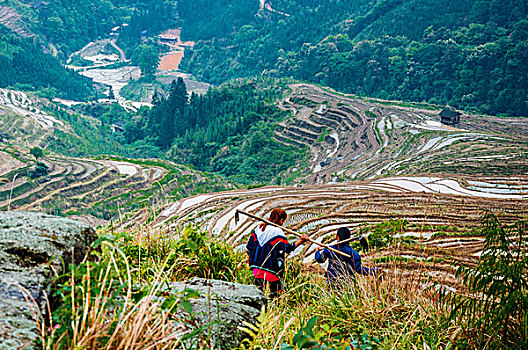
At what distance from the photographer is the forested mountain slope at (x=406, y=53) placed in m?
48.9

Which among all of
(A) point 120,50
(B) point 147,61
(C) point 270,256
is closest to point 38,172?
(C) point 270,256

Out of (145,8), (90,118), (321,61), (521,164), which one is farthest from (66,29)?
(521,164)

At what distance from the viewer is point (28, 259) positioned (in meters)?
2.08

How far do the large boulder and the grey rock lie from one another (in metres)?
0.62

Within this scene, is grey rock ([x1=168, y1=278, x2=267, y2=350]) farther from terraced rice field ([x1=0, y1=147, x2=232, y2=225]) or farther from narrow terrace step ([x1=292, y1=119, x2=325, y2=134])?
narrow terrace step ([x1=292, y1=119, x2=325, y2=134])

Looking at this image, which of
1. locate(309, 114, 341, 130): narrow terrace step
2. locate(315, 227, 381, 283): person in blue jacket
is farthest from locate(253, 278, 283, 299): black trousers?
locate(309, 114, 341, 130): narrow terrace step

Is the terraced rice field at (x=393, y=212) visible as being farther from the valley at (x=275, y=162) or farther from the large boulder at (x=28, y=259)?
the large boulder at (x=28, y=259)

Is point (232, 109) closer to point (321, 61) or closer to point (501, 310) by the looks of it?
point (321, 61)

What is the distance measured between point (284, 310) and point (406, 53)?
2391 inches

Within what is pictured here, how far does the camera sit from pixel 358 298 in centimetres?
333

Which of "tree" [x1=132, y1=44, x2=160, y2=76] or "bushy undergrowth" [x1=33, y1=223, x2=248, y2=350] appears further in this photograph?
"tree" [x1=132, y1=44, x2=160, y2=76]

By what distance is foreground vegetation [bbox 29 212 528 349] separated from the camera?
196 centimetres

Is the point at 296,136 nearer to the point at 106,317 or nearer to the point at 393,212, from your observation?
the point at 393,212

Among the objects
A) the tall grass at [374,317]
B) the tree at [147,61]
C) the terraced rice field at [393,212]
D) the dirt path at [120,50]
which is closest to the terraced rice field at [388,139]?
the terraced rice field at [393,212]
